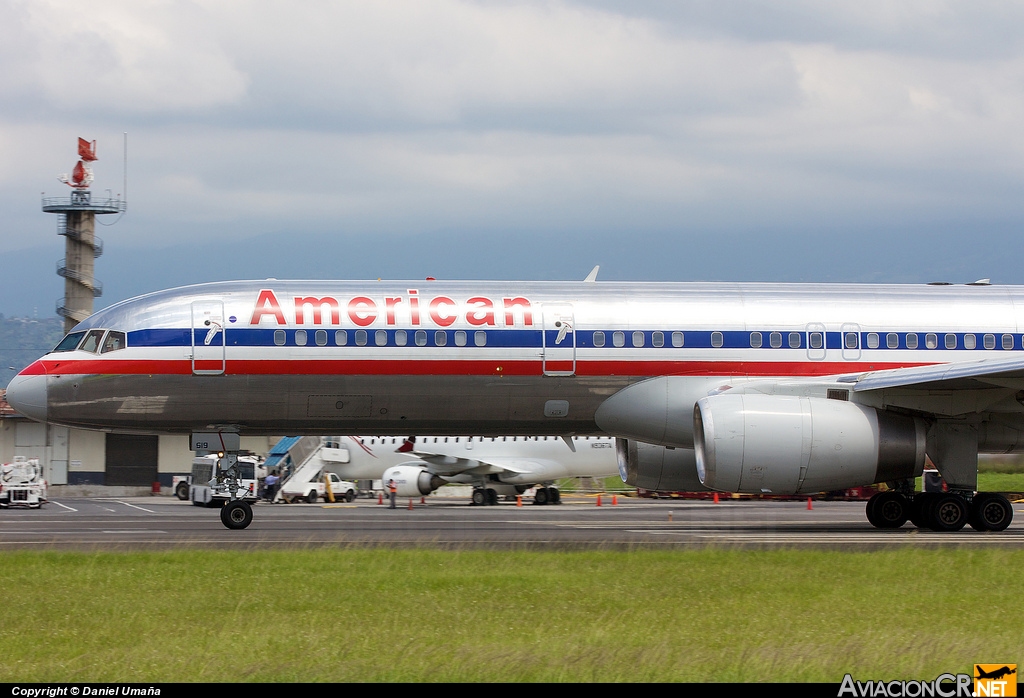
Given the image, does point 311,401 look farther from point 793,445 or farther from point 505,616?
point 505,616

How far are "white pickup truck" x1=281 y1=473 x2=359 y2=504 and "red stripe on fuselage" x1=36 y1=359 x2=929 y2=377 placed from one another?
33583 millimetres

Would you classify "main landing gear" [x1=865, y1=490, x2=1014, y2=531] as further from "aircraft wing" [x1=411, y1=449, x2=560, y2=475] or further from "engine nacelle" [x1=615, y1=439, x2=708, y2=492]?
"aircraft wing" [x1=411, y1=449, x2=560, y2=475]

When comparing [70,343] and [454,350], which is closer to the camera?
[454,350]

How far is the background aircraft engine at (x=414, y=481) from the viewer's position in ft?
157

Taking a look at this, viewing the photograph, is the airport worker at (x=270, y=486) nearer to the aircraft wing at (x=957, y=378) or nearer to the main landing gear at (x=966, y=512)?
the main landing gear at (x=966, y=512)

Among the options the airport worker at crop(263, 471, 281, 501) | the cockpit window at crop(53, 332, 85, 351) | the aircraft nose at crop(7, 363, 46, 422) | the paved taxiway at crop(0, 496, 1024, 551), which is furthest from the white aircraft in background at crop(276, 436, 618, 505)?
the aircraft nose at crop(7, 363, 46, 422)

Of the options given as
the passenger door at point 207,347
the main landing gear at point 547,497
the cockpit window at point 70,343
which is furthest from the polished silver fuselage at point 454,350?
the main landing gear at point 547,497

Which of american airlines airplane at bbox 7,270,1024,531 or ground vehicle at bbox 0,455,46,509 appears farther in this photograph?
ground vehicle at bbox 0,455,46,509

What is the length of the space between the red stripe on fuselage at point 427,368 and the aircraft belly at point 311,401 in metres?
0.11

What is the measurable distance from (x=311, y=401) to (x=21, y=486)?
90.4ft

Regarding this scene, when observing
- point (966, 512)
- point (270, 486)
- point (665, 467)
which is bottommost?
point (270, 486)

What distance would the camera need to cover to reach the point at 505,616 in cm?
1088

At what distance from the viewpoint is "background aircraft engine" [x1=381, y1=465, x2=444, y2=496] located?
157ft

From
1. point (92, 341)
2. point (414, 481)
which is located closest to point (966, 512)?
point (92, 341)
